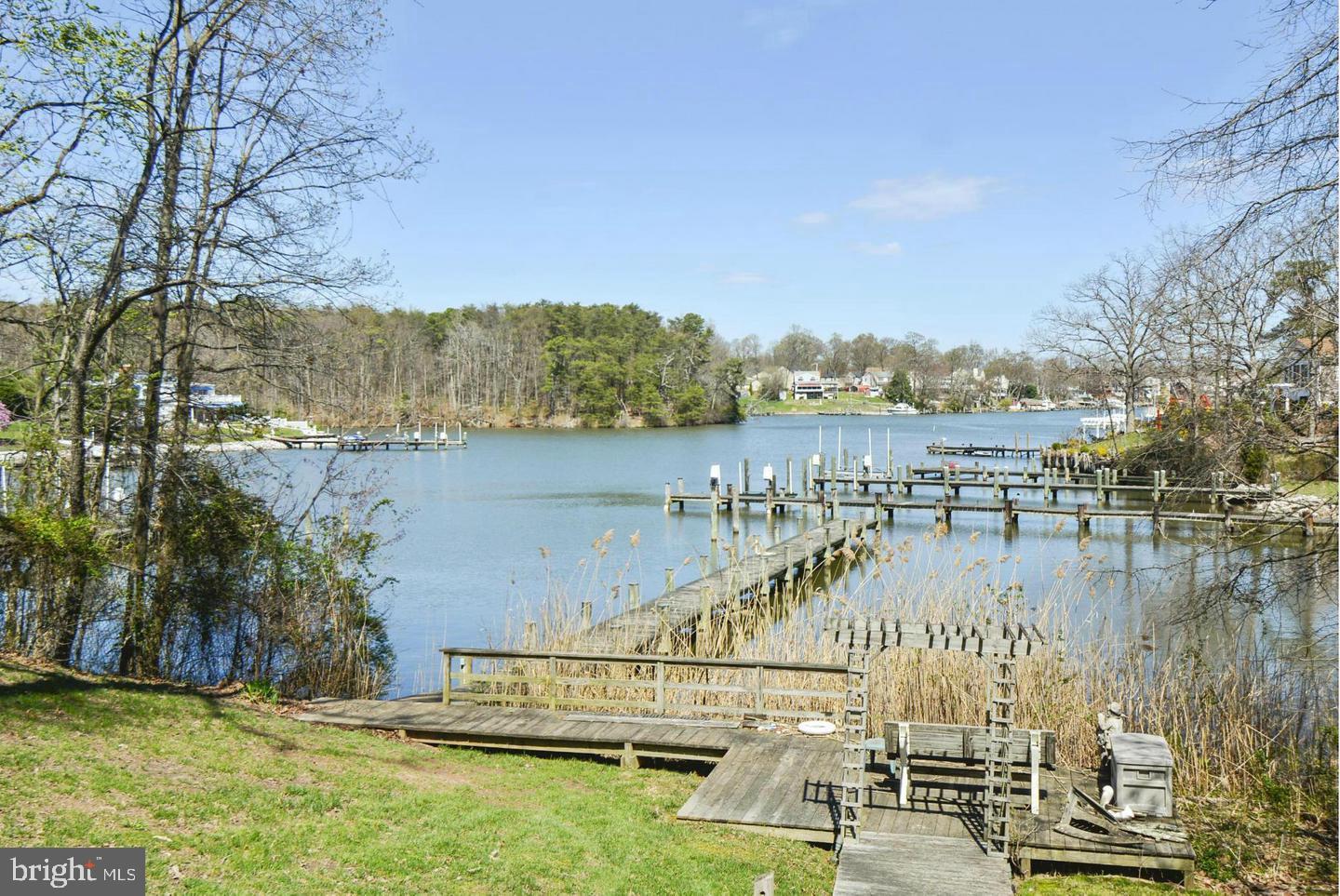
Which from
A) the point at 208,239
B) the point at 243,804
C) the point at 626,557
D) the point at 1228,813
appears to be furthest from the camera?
the point at 626,557

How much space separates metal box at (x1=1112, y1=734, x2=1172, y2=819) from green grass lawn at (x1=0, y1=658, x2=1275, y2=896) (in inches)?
26.9

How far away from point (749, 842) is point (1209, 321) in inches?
259

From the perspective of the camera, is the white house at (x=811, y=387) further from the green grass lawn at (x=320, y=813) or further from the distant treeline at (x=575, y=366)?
the green grass lawn at (x=320, y=813)

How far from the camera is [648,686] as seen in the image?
12047mm

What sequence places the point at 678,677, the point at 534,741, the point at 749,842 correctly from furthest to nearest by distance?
the point at 678,677
the point at 534,741
the point at 749,842

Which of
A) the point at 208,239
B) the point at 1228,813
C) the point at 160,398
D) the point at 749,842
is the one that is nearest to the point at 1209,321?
the point at 1228,813

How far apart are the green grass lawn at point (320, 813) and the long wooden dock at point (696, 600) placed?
4.55m

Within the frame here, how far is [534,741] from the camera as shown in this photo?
11438mm

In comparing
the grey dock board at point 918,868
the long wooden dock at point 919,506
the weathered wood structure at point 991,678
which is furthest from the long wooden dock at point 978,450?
the grey dock board at point 918,868

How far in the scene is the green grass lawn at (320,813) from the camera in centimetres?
684

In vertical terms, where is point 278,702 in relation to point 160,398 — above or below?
below

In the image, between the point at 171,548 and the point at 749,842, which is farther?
the point at 171,548

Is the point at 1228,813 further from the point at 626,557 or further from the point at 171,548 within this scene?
the point at 626,557

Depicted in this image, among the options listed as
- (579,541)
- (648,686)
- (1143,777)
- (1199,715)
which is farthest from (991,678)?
(579,541)
